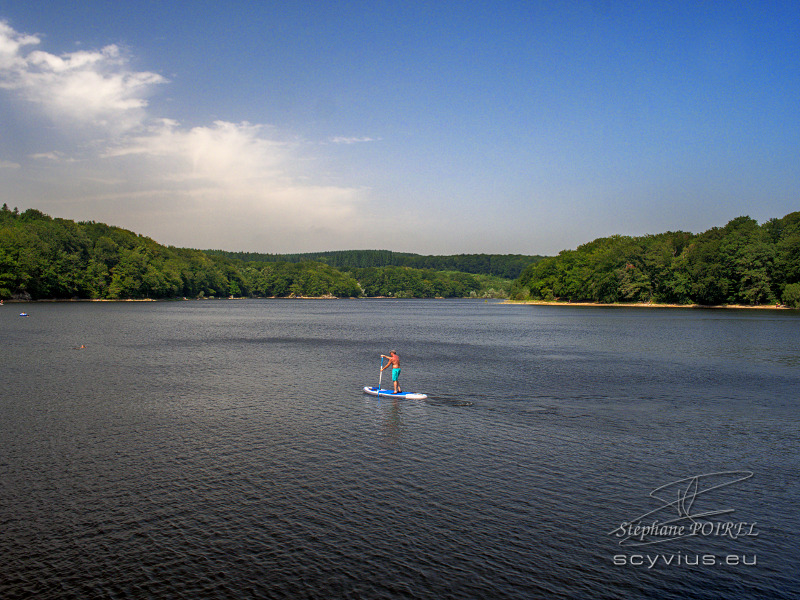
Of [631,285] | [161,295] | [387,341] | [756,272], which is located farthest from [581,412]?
[161,295]

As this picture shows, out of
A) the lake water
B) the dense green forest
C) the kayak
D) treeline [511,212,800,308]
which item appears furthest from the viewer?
the dense green forest

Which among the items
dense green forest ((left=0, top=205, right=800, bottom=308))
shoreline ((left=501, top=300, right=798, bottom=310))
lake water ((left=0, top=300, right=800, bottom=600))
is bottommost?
lake water ((left=0, top=300, right=800, bottom=600))

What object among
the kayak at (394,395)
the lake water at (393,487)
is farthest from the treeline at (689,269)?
the kayak at (394,395)

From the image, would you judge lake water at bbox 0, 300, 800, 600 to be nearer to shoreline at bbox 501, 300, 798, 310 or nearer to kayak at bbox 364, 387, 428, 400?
kayak at bbox 364, 387, 428, 400

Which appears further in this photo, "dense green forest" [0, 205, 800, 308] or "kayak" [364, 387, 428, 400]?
"dense green forest" [0, 205, 800, 308]

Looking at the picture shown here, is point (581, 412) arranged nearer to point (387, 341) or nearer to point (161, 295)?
point (387, 341)

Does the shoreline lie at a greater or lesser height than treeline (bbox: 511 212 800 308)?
lesser

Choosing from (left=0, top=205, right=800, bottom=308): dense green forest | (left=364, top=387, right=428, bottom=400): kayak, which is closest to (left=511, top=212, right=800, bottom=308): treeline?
(left=0, top=205, right=800, bottom=308): dense green forest
